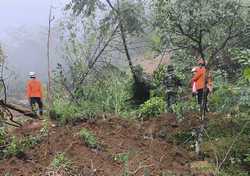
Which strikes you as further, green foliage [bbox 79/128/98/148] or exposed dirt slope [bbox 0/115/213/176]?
green foliage [bbox 79/128/98/148]

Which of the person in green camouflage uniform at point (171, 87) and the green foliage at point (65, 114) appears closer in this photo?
the green foliage at point (65, 114)

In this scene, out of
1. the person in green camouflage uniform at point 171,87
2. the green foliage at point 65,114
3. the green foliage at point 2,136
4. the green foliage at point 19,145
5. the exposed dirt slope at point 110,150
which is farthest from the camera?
the person in green camouflage uniform at point 171,87

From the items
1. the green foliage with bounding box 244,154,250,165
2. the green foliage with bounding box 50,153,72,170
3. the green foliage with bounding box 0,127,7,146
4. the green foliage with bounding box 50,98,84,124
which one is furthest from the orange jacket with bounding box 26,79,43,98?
the green foliage with bounding box 244,154,250,165

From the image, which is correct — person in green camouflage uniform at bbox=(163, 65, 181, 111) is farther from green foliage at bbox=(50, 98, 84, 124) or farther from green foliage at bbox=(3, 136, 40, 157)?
green foliage at bbox=(3, 136, 40, 157)

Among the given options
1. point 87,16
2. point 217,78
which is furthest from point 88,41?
point 217,78

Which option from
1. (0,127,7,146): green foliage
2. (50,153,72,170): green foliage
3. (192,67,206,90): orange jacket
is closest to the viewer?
(50,153,72,170): green foliage

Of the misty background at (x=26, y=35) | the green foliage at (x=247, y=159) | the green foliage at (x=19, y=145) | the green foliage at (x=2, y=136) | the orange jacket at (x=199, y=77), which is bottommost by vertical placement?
the green foliage at (x=247, y=159)

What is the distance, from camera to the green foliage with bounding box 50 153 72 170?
26.6 feet

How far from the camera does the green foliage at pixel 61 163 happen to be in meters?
8.11

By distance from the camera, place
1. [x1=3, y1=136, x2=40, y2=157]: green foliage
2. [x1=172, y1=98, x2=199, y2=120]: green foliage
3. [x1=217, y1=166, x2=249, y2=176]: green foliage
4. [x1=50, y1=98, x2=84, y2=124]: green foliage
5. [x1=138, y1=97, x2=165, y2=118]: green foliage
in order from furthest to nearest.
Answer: [x1=138, y1=97, x2=165, y2=118]: green foliage → [x1=172, y1=98, x2=199, y2=120]: green foliage → [x1=50, y1=98, x2=84, y2=124]: green foliage → [x1=217, y1=166, x2=249, y2=176]: green foliage → [x1=3, y1=136, x2=40, y2=157]: green foliage

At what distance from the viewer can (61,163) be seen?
8.25 m

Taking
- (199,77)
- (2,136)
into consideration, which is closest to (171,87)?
(199,77)

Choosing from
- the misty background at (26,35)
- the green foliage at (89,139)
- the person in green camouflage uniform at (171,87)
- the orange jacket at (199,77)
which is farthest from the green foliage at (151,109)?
the misty background at (26,35)

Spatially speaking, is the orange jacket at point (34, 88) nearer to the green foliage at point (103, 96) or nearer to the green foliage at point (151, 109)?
the green foliage at point (103, 96)
